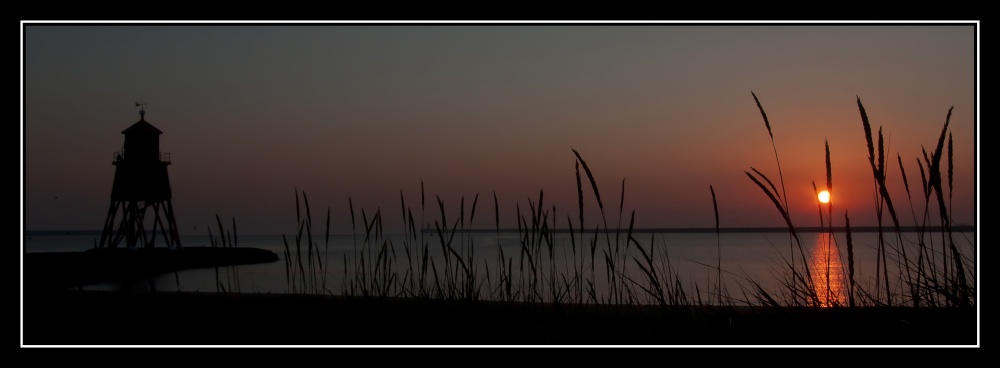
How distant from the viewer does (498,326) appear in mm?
3219

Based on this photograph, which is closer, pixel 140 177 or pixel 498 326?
pixel 498 326

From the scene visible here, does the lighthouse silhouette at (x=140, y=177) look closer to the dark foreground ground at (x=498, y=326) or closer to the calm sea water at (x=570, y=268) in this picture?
the calm sea water at (x=570, y=268)

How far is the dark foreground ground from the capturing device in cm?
293

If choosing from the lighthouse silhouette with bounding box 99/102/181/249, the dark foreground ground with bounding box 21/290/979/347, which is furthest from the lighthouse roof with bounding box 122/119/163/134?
the dark foreground ground with bounding box 21/290/979/347

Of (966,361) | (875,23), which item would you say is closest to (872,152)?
(875,23)

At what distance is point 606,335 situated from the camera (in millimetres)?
3168

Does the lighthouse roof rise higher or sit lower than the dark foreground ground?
higher

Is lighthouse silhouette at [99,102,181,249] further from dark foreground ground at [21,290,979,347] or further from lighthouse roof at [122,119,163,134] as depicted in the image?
dark foreground ground at [21,290,979,347]

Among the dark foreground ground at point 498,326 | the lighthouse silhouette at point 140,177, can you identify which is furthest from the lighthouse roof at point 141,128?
the dark foreground ground at point 498,326

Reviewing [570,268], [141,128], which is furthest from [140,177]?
[570,268]

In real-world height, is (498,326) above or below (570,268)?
above

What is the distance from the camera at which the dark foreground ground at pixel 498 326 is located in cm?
293

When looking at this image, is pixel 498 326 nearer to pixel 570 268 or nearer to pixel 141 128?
pixel 570 268

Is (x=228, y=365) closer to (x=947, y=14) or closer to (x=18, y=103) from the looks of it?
(x=18, y=103)
